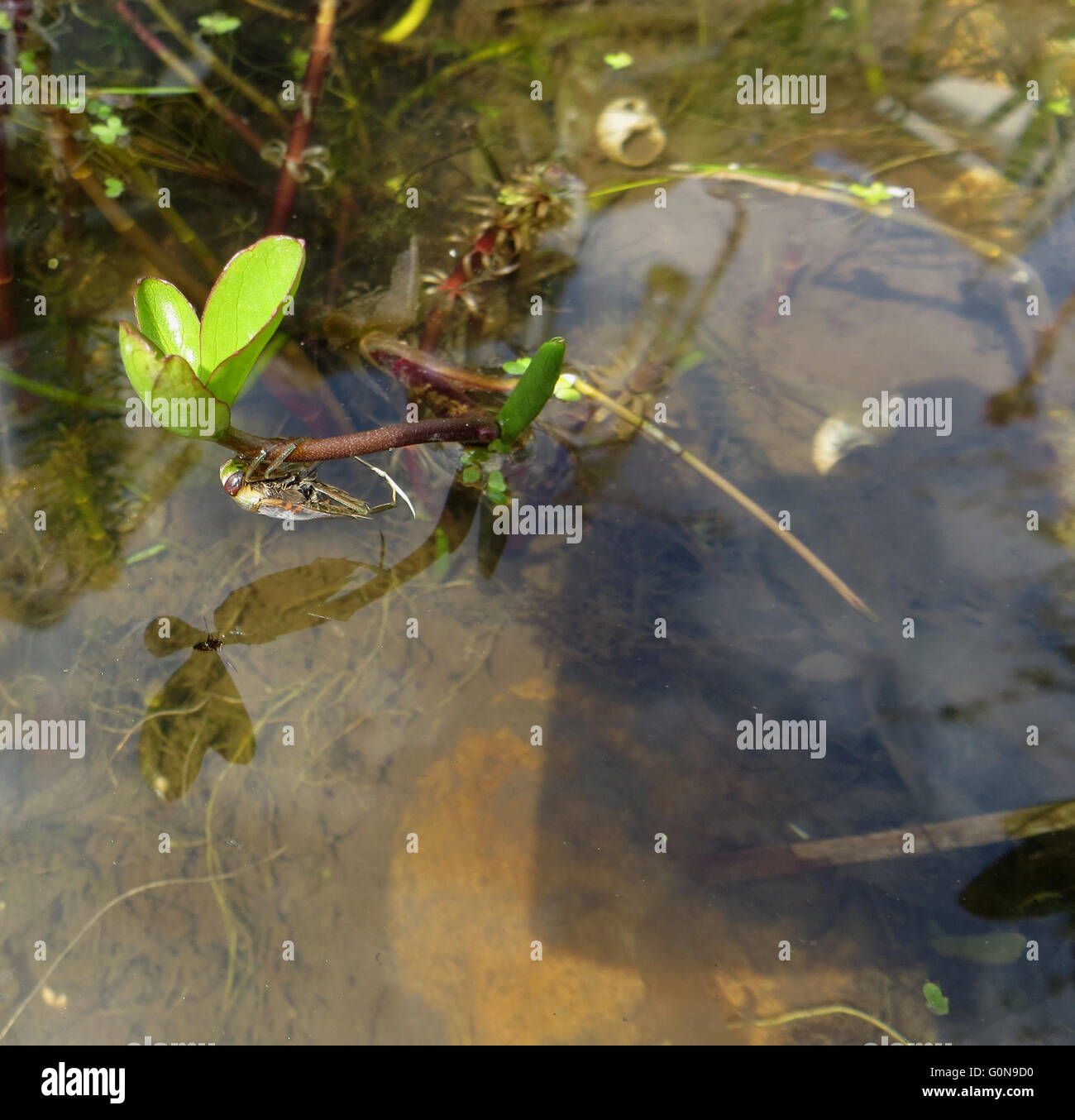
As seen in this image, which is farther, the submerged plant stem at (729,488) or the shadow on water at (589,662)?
the submerged plant stem at (729,488)

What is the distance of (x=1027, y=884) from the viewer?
7.36 feet

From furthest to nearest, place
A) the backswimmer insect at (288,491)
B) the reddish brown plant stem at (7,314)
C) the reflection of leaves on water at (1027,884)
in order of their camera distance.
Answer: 1. the reddish brown plant stem at (7,314)
2. the backswimmer insect at (288,491)
3. the reflection of leaves on water at (1027,884)

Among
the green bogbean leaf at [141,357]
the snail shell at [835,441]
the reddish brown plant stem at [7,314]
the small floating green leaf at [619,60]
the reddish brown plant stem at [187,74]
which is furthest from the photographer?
the small floating green leaf at [619,60]

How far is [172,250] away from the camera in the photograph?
3.31 meters

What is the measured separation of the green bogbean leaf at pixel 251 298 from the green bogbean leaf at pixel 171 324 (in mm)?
119

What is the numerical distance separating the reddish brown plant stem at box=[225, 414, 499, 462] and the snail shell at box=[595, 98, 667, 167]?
68.3 inches

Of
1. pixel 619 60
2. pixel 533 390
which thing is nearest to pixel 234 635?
pixel 533 390

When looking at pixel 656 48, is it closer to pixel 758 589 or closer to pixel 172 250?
pixel 172 250

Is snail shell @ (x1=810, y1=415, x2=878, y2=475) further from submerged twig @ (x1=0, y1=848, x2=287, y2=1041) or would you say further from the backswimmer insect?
submerged twig @ (x1=0, y1=848, x2=287, y2=1041)

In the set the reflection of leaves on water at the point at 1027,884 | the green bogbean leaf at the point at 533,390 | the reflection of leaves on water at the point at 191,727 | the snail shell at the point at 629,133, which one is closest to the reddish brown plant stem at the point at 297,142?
the snail shell at the point at 629,133

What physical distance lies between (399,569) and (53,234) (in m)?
2.12

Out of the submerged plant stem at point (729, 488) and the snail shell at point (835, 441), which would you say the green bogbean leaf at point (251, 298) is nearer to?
the submerged plant stem at point (729, 488)

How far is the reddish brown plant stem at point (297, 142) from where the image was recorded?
327 cm

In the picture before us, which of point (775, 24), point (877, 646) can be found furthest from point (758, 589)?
point (775, 24)
